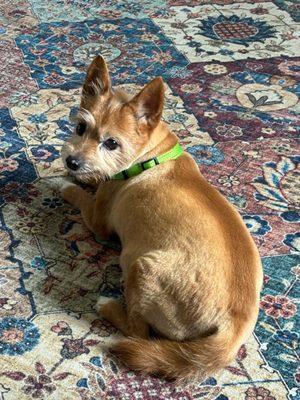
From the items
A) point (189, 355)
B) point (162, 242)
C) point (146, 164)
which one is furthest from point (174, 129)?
point (189, 355)

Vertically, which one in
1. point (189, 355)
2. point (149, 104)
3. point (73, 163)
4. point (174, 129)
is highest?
point (149, 104)

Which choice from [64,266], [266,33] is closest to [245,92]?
[266,33]

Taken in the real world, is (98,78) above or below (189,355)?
above

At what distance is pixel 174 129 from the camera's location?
9.11 feet

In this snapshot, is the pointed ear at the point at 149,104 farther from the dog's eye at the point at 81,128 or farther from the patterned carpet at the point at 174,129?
the patterned carpet at the point at 174,129

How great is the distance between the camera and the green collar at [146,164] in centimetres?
206

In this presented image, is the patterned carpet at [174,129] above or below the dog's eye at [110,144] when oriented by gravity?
below

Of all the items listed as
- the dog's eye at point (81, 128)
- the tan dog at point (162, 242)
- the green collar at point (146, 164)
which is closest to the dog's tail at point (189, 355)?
the tan dog at point (162, 242)

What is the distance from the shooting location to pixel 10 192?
7.69ft

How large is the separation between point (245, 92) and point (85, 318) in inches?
61.9

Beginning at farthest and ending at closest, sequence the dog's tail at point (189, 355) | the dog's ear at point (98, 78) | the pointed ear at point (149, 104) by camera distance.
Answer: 1. the dog's ear at point (98, 78)
2. the pointed ear at point (149, 104)
3. the dog's tail at point (189, 355)

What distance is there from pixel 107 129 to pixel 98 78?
16 cm

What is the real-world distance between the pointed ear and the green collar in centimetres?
10

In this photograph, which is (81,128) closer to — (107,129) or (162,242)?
(107,129)
